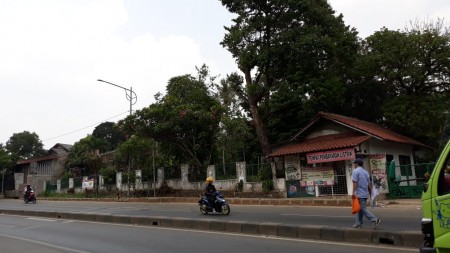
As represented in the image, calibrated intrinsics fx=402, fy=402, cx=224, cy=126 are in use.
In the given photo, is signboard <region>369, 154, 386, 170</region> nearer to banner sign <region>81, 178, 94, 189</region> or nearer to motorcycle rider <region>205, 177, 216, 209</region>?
motorcycle rider <region>205, 177, 216, 209</region>

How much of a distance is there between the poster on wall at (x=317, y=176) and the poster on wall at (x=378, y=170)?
2102 millimetres

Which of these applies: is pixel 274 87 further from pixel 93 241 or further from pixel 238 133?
pixel 93 241

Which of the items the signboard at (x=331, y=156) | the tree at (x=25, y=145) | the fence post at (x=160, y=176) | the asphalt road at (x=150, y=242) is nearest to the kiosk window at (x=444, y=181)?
the asphalt road at (x=150, y=242)

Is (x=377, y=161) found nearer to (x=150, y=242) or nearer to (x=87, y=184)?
(x=150, y=242)

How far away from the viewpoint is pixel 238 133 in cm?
2691

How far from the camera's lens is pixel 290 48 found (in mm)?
23828

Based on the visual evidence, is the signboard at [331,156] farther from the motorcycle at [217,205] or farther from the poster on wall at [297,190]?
the motorcycle at [217,205]

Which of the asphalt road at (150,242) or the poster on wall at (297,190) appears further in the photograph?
the poster on wall at (297,190)

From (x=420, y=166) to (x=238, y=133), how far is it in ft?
38.1

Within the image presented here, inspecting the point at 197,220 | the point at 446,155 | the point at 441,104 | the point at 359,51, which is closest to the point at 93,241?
the point at 197,220

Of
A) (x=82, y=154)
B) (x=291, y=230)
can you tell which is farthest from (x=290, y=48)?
(x=82, y=154)

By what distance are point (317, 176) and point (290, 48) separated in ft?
25.1

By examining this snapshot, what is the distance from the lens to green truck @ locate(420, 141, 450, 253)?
4.39 m

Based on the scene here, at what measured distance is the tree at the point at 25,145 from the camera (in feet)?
221
